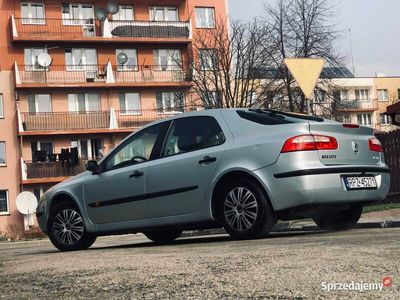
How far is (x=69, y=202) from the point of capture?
8.76 meters

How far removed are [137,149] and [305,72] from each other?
13.1ft

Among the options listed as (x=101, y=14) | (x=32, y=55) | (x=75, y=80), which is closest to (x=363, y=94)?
(x=101, y=14)

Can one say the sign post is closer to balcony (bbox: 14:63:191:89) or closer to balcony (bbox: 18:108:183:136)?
balcony (bbox: 14:63:191:89)

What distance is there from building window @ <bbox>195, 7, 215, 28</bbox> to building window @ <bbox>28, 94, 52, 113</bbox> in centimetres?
1174

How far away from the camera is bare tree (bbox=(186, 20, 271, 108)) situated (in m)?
30.1

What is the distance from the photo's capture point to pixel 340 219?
843 centimetres

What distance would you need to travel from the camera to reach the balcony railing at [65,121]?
129 ft

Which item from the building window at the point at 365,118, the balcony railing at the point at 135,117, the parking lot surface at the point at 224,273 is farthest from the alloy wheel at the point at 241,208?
the building window at the point at 365,118

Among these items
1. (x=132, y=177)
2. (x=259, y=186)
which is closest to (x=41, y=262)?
(x=132, y=177)

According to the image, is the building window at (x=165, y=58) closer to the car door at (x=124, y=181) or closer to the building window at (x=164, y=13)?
the building window at (x=164, y=13)

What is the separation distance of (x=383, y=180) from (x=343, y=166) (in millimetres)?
845

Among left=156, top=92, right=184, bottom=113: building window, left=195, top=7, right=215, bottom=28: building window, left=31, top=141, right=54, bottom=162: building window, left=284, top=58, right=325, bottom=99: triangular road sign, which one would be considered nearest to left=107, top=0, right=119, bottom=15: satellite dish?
left=156, top=92, right=184, bottom=113: building window

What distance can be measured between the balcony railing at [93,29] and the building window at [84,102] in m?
3.75

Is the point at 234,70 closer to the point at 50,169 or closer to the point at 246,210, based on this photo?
the point at 50,169
